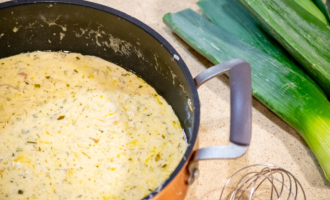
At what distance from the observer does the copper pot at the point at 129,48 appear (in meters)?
0.64

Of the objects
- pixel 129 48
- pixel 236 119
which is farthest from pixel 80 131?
pixel 236 119

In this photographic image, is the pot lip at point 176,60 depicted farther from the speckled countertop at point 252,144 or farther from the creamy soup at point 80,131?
the speckled countertop at point 252,144

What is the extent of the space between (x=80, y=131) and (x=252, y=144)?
2.00 ft

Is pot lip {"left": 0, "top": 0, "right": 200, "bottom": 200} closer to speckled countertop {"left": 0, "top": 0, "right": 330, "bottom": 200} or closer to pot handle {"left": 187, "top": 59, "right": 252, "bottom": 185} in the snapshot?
pot handle {"left": 187, "top": 59, "right": 252, "bottom": 185}

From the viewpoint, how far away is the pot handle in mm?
592

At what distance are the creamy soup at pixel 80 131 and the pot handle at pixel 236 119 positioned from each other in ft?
0.85

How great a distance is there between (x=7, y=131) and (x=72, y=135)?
7.8 inches

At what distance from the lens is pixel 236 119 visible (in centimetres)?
61

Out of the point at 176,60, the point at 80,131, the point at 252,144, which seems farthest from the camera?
the point at 252,144

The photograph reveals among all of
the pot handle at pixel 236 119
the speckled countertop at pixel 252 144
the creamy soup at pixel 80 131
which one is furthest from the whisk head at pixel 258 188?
the pot handle at pixel 236 119

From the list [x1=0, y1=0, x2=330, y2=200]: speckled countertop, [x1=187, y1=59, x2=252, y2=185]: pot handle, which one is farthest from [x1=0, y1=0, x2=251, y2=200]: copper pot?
[x1=0, y1=0, x2=330, y2=200]: speckled countertop

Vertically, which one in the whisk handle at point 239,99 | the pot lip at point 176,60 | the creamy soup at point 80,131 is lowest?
the creamy soup at point 80,131

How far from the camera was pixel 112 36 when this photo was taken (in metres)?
0.98

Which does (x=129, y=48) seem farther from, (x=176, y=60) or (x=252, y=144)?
(x=252, y=144)
